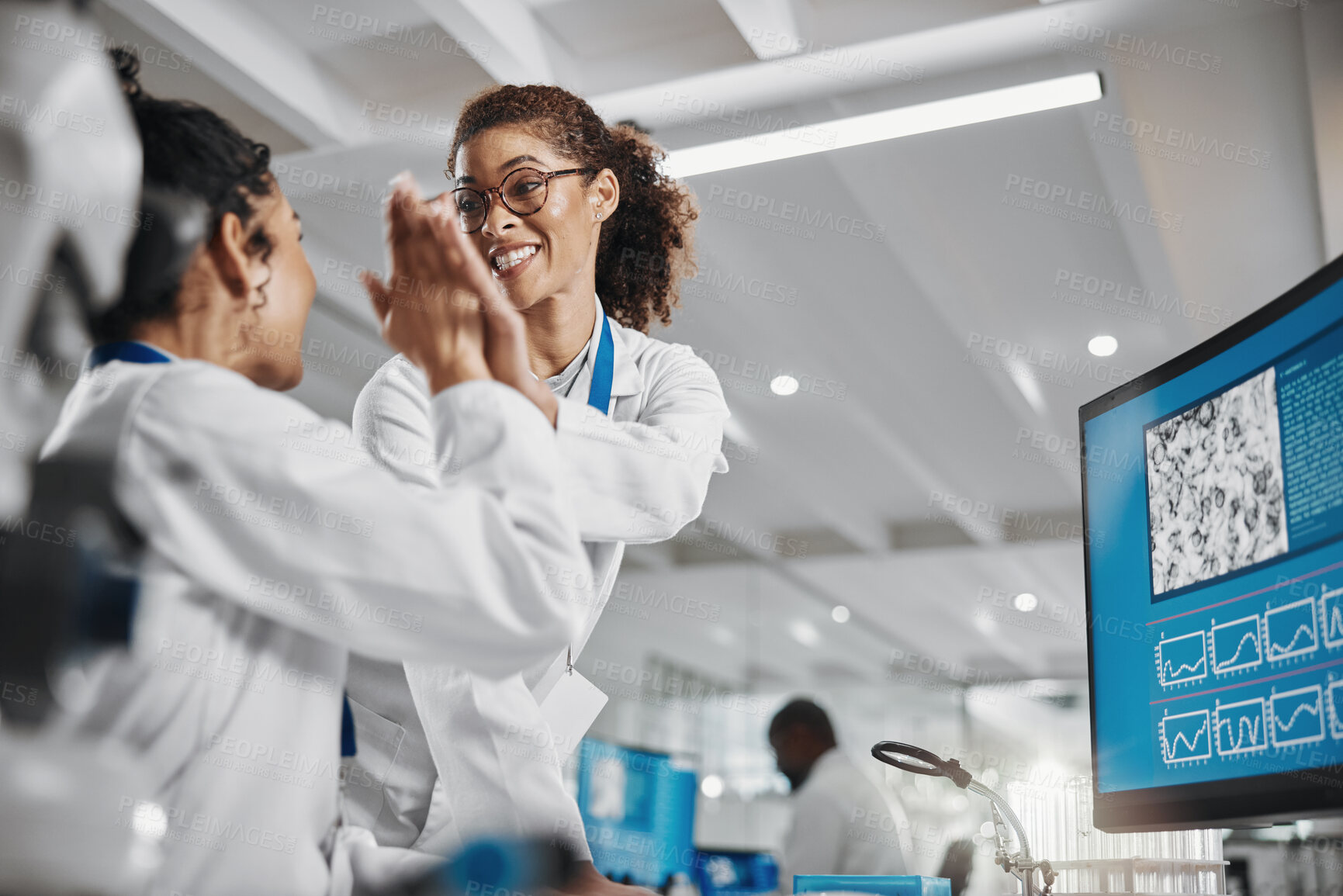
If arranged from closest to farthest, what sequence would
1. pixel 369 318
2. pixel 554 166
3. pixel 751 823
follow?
pixel 554 166, pixel 369 318, pixel 751 823

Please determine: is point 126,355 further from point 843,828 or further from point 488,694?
point 843,828

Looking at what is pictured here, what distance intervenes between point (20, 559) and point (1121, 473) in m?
1.10

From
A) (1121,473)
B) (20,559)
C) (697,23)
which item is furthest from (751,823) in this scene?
(20,559)

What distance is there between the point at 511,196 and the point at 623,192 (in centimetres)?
21

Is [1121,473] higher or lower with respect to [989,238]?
lower

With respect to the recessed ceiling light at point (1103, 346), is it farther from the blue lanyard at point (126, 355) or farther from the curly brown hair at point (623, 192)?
the blue lanyard at point (126, 355)

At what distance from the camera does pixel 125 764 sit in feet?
2.27

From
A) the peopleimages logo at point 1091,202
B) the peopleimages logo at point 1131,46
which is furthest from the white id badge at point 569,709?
the peopleimages logo at point 1091,202

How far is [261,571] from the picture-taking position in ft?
2.38

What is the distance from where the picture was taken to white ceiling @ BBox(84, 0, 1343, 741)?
2.58 metres

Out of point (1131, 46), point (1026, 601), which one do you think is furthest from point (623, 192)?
point (1026, 601)

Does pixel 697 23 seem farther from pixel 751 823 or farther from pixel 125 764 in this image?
pixel 751 823

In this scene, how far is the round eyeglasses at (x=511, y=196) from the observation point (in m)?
1.12

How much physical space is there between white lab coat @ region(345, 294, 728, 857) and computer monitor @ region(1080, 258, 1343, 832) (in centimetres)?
51
